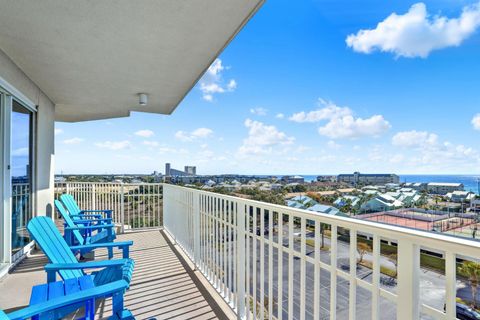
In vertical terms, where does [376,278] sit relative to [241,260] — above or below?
above

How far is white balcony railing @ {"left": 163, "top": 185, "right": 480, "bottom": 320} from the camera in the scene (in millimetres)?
1019

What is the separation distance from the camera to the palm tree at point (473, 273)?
34.4 inches

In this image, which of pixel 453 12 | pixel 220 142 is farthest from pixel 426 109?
pixel 220 142

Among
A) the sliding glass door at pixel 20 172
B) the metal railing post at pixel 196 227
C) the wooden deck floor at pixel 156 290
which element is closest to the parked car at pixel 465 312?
the wooden deck floor at pixel 156 290

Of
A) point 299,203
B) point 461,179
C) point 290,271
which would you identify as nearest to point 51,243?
point 290,271

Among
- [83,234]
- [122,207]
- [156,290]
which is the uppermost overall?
[122,207]

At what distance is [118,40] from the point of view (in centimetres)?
275

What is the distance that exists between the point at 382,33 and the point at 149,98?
22.4 meters

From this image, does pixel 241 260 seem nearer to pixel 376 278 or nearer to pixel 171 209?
pixel 376 278

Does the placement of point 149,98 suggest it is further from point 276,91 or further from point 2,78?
point 276,91

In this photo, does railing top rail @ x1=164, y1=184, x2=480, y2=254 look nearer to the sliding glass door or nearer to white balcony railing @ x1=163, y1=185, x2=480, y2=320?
white balcony railing @ x1=163, y1=185, x2=480, y2=320

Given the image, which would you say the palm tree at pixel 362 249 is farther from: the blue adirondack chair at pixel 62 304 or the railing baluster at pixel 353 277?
the blue adirondack chair at pixel 62 304

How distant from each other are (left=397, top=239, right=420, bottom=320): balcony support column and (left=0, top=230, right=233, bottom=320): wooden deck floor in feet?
5.92

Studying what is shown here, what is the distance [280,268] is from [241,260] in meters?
0.64
